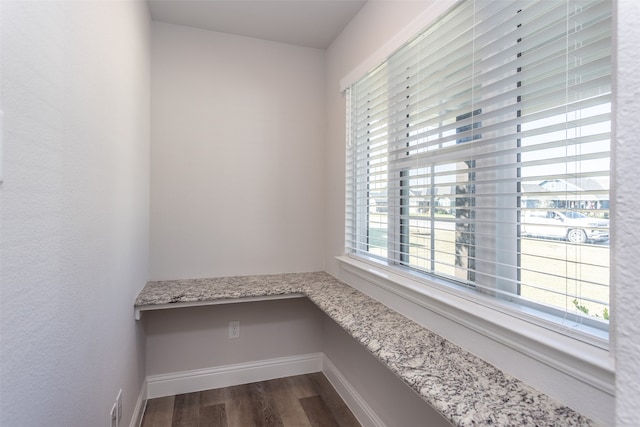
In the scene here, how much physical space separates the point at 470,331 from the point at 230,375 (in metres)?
1.81

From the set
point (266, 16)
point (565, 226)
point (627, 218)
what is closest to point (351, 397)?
point (565, 226)

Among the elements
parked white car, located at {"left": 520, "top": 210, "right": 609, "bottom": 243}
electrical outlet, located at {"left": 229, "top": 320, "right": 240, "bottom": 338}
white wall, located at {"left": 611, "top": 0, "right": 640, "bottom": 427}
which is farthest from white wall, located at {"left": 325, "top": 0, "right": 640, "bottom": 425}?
electrical outlet, located at {"left": 229, "top": 320, "right": 240, "bottom": 338}

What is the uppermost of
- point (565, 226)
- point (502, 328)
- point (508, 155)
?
point (508, 155)

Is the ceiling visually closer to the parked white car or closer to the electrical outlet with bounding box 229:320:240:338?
Answer: the parked white car

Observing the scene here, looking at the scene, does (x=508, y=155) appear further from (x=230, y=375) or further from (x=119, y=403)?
(x=230, y=375)

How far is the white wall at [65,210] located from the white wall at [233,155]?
2.04 ft

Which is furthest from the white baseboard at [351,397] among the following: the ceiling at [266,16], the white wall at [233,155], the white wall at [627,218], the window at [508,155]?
the ceiling at [266,16]

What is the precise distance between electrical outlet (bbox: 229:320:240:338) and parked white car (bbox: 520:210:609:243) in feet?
6.46

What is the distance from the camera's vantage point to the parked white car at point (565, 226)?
865 mm

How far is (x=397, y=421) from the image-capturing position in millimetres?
1603

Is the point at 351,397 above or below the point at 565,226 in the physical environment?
below

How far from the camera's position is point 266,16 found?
2.14m

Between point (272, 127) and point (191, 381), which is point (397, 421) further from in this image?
point (272, 127)

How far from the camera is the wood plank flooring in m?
1.92
